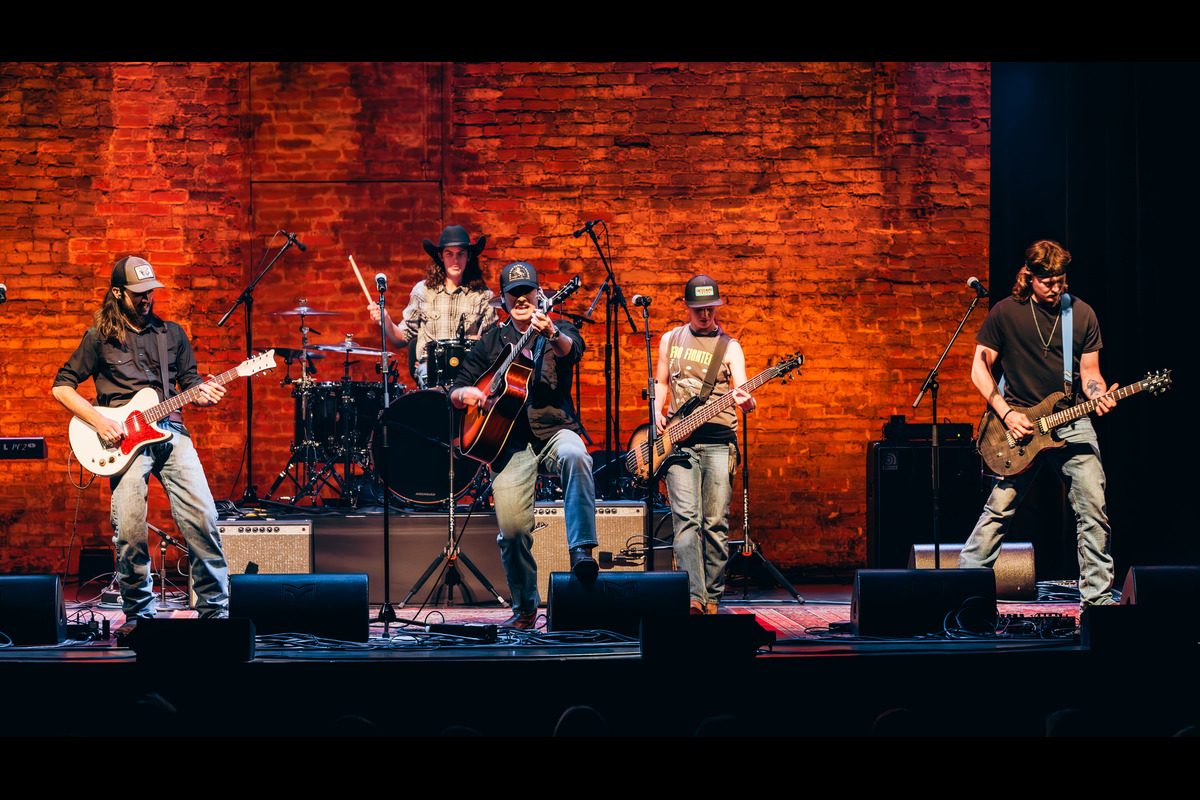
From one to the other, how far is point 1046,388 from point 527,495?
2949mm

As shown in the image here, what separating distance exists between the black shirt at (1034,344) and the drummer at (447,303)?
3542mm

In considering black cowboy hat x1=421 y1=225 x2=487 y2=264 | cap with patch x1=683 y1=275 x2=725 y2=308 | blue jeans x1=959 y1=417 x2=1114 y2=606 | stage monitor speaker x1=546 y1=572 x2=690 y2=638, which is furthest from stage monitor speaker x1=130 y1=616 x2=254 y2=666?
black cowboy hat x1=421 y1=225 x2=487 y2=264

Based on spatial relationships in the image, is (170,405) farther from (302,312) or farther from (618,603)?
(618,603)

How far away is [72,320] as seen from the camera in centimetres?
939

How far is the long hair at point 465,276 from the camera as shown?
8570mm

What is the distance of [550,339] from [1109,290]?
13.6 feet

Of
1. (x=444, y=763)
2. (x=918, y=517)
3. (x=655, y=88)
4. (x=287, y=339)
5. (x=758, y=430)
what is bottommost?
(x=444, y=763)

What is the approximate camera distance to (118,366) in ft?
21.1

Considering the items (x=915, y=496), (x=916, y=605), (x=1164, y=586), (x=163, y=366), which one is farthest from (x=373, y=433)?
(x=1164, y=586)

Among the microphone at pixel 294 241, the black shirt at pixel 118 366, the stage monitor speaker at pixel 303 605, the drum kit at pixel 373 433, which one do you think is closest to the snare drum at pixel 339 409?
the drum kit at pixel 373 433

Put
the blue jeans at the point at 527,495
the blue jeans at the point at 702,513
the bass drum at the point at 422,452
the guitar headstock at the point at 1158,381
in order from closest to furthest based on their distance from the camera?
the blue jeans at the point at 527,495, the guitar headstock at the point at 1158,381, the blue jeans at the point at 702,513, the bass drum at the point at 422,452

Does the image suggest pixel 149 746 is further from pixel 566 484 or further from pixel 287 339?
pixel 287 339

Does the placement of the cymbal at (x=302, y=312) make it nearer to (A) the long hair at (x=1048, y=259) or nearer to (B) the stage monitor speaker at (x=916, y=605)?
(B) the stage monitor speaker at (x=916, y=605)

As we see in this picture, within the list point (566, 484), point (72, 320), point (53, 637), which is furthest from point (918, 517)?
point (72, 320)
